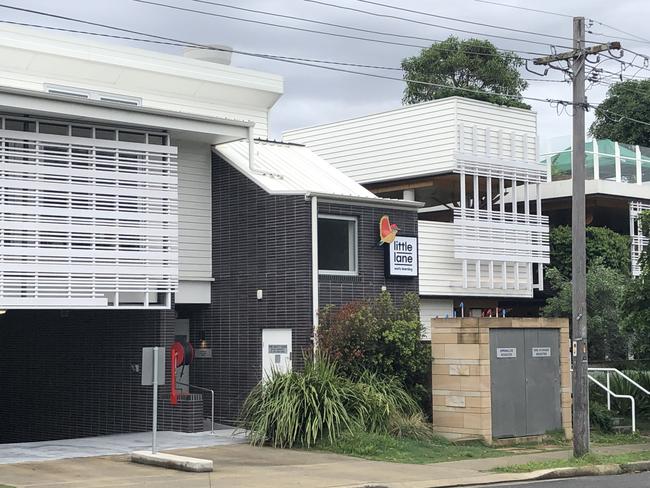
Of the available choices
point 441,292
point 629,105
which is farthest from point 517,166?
point 629,105

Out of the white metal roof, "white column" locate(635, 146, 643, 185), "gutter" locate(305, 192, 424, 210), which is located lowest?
"gutter" locate(305, 192, 424, 210)

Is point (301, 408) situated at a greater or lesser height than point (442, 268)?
lesser

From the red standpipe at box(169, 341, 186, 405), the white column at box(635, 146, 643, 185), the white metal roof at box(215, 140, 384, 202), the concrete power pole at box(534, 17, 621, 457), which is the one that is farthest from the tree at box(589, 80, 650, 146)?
the red standpipe at box(169, 341, 186, 405)

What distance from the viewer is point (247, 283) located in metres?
25.7

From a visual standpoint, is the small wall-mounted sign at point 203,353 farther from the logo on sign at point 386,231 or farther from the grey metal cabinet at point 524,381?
the grey metal cabinet at point 524,381

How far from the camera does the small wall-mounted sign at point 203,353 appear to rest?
86.6 feet

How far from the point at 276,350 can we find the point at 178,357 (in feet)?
7.30

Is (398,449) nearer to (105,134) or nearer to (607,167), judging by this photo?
(105,134)

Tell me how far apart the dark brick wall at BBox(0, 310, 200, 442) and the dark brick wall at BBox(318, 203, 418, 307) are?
12.5 feet

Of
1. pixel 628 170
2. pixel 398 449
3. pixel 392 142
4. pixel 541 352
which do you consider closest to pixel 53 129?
pixel 398 449

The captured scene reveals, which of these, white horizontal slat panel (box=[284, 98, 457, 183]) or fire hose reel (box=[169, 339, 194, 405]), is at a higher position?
white horizontal slat panel (box=[284, 98, 457, 183])

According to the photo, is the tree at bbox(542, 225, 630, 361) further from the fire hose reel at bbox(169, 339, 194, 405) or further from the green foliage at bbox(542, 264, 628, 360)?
the fire hose reel at bbox(169, 339, 194, 405)

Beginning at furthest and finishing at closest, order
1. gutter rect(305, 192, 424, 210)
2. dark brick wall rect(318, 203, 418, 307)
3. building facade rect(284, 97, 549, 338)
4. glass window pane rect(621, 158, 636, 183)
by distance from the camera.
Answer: glass window pane rect(621, 158, 636, 183)
building facade rect(284, 97, 549, 338)
dark brick wall rect(318, 203, 418, 307)
gutter rect(305, 192, 424, 210)

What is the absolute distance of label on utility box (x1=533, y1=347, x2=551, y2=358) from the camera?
80.8 ft
